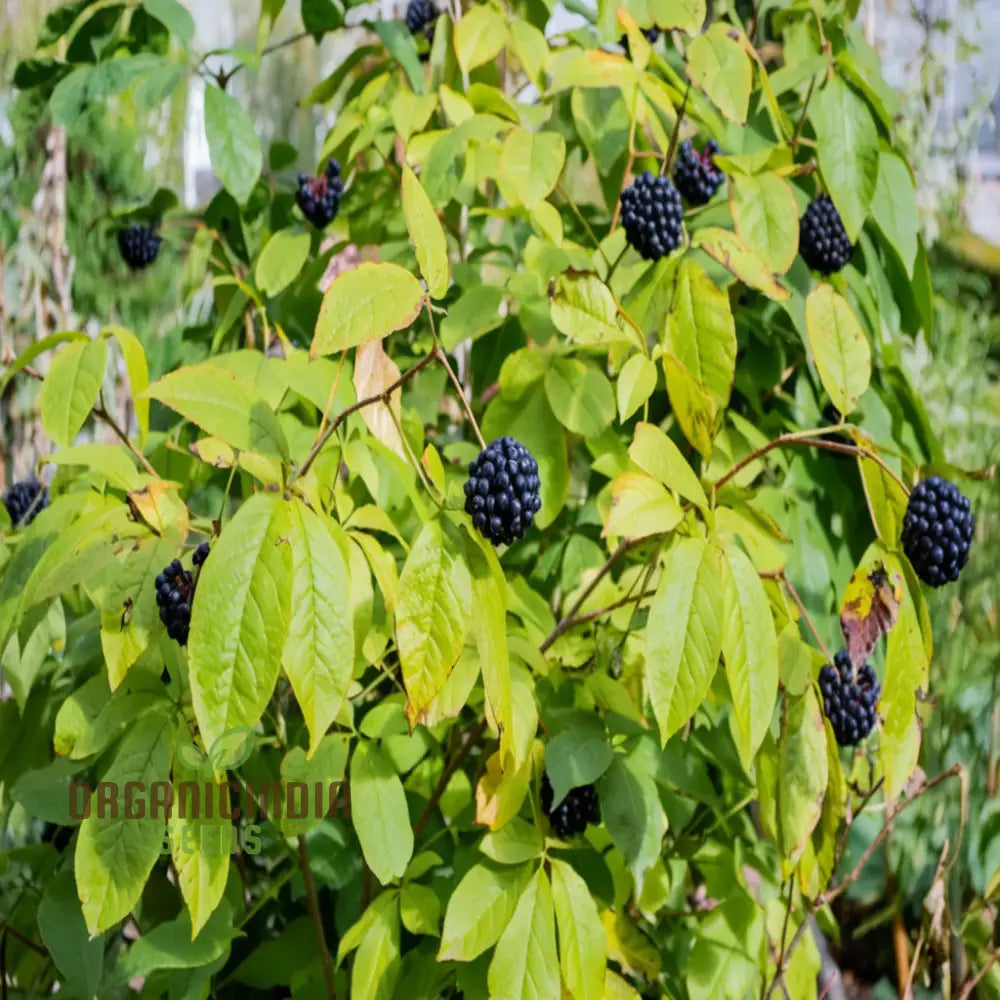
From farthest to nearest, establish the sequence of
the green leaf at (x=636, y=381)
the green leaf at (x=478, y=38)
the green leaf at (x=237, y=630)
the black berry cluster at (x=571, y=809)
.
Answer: the green leaf at (x=478, y=38) → the black berry cluster at (x=571, y=809) → the green leaf at (x=636, y=381) → the green leaf at (x=237, y=630)

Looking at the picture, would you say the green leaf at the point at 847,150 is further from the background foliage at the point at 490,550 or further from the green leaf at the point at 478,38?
the green leaf at the point at 478,38

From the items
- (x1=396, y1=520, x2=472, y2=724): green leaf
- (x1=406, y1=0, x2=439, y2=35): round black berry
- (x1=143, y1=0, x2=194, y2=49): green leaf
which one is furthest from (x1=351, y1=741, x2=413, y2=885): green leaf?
(x1=406, y1=0, x2=439, y2=35): round black berry

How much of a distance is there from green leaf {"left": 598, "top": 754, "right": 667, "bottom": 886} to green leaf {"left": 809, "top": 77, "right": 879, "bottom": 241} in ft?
1.69

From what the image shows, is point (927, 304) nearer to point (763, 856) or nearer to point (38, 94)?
point (763, 856)

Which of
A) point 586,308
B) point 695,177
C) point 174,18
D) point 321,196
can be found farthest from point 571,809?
point 174,18

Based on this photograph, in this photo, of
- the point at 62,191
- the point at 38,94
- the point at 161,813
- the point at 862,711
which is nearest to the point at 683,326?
the point at 862,711

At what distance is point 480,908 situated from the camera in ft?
2.50

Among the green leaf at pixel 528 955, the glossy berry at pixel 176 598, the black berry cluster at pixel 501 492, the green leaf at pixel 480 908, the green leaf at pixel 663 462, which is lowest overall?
the green leaf at pixel 480 908

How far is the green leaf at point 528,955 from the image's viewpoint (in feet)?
2.34

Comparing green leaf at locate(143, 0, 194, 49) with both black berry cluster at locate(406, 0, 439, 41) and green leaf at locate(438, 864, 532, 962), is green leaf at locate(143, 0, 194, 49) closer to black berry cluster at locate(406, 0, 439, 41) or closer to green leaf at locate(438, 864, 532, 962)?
black berry cluster at locate(406, 0, 439, 41)

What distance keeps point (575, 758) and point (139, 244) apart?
97 cm

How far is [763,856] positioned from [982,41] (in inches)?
104

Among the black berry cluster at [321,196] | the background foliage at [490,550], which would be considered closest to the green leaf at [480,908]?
the background foliage at [490,550]

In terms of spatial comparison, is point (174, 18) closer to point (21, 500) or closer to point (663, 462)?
point (21, 500)
